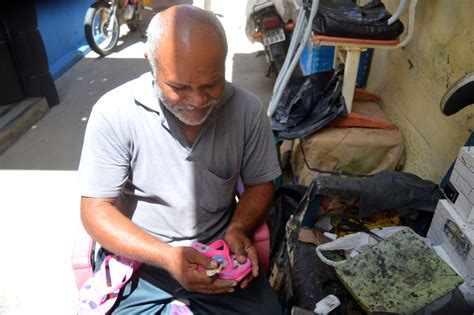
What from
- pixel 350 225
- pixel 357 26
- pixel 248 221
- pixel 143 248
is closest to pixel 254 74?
pixel 357 26

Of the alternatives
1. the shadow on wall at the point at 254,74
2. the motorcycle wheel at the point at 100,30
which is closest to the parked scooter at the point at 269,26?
the shadow on wall at the point at 254,74

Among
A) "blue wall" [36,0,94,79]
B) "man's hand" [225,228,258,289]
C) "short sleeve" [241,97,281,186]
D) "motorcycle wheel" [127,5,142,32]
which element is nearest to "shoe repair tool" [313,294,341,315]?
"man's hand" [225,228,258,289]

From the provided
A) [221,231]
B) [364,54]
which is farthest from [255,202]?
[364,54]

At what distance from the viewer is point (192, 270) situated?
121 cm

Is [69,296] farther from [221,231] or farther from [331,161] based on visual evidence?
[331,161]

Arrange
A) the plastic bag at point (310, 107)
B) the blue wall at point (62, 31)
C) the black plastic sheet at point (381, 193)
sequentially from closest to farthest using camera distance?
the black plastic sheet at point (381, 193) → the plastic bag at point (310, 107) → the blue wall at point (62, 31)

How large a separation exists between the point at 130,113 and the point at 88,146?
19cm

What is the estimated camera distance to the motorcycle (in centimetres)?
507

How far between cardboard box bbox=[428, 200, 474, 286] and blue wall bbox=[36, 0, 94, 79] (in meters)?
4.69

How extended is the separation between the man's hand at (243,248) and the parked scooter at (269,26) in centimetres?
313

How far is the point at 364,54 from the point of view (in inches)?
121

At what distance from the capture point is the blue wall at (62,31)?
15.4 ft

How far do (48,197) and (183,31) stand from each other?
80.9 inches

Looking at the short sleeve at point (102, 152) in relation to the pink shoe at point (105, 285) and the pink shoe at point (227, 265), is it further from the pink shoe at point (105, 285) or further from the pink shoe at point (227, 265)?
the pink shoe at point (227, 265)
